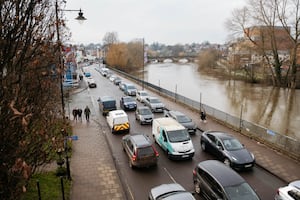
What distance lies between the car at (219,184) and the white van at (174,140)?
279 centimetres

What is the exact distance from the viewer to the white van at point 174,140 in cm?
1349

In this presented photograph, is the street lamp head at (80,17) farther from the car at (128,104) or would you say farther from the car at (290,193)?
the car at (128,104)

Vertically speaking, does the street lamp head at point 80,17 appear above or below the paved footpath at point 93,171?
above

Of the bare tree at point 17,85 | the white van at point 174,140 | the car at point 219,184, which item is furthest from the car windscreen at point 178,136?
the bare tree at point 17,85

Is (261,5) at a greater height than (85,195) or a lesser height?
greater

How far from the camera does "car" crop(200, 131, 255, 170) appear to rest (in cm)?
1220

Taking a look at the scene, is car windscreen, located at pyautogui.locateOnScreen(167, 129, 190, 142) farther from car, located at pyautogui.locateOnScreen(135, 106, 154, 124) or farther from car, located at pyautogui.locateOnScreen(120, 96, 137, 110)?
car, located at pyautogui.locateOnScreen(120, 96, 137, 110)

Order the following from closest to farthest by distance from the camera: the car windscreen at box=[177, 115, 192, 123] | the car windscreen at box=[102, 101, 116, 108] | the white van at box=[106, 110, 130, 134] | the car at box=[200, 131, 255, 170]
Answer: the car at box=[200, 131, 255, 170] → the white van at box=[106, 110, 130, 134] → the car windscreen at box=[177, 115, 192, 123] → the car windscreen at box=[102, 101, 116, 108]

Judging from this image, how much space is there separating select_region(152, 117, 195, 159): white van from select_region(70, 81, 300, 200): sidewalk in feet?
9.90

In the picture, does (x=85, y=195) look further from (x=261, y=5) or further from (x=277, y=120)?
(x=261, y=5)

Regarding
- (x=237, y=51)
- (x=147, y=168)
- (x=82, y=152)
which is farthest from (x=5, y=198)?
(x=237, y=51)

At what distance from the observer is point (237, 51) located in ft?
169

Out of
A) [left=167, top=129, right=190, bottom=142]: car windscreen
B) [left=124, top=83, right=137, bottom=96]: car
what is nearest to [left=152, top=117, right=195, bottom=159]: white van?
[left=167, top=129, right=190, bottom=142]: car windscreen

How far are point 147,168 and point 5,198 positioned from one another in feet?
25.6
